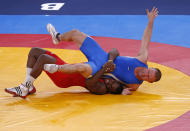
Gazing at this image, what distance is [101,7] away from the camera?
10.2 meters

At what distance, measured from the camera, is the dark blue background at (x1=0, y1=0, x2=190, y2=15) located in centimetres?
966

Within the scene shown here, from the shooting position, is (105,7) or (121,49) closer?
(121,49)

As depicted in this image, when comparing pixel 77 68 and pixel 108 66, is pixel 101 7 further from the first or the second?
pixel 77 68

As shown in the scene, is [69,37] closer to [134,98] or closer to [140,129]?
[134,98]

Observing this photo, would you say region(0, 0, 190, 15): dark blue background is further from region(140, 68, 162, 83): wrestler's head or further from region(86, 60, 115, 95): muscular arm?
region(86, 60, 115, 95): muscular arm

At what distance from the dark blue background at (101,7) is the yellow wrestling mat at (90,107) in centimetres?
463

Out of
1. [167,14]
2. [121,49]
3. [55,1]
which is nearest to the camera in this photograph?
[121,49]

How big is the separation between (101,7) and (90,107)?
20.9 feet

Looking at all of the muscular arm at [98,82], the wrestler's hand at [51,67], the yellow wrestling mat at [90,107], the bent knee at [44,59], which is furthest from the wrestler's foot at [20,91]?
the muscular arm at [98,82]

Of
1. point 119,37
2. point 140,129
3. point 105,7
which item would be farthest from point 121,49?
point 105,7

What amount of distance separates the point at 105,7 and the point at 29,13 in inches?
81.6

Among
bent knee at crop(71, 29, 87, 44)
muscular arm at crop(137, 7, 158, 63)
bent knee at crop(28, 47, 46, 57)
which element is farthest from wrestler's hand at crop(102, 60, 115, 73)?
bent knee at crop(28, 47, 46, 57)

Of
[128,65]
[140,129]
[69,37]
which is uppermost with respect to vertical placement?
[69,37]

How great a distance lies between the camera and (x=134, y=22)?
8688 millimetres
